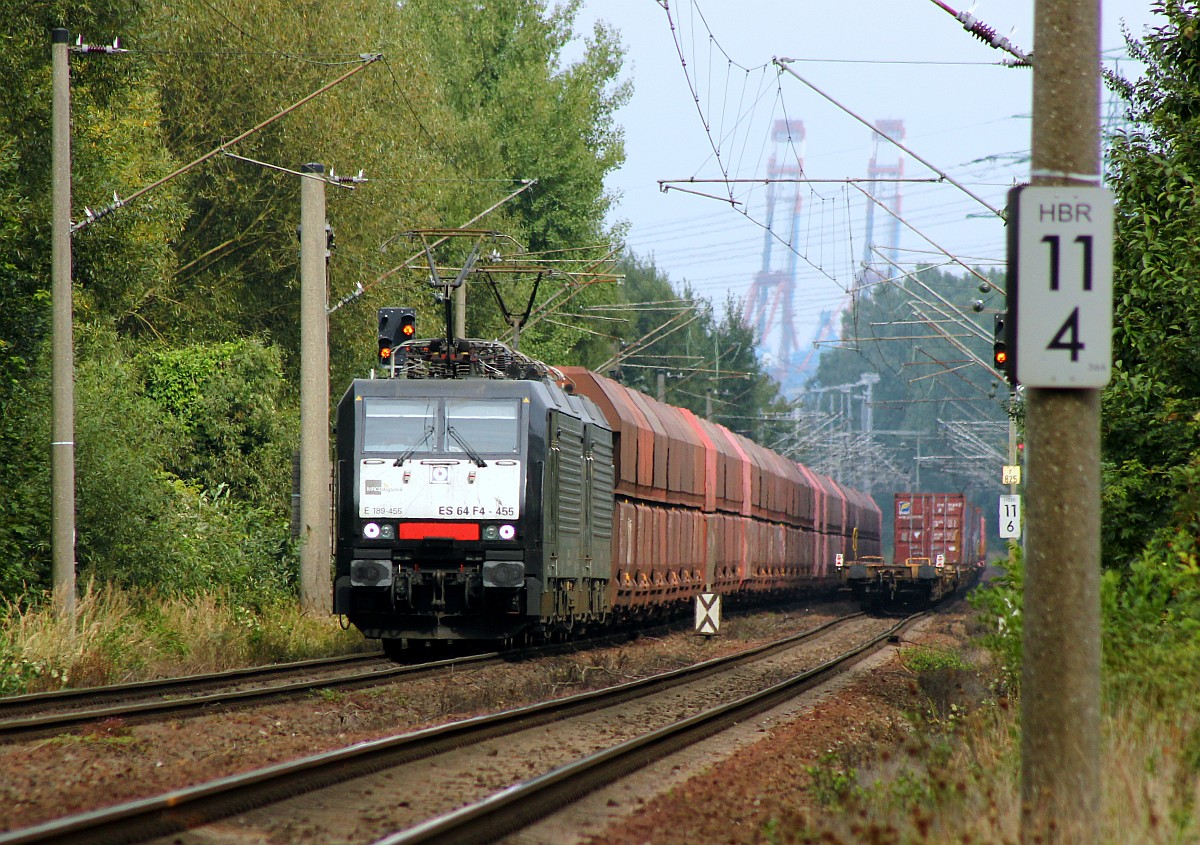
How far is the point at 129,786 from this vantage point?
29.6 feet

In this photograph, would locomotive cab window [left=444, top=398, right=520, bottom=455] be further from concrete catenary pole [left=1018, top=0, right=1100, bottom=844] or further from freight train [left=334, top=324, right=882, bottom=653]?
concrete catenary pole [left=1018, top=0, right=1100, bottom=844]

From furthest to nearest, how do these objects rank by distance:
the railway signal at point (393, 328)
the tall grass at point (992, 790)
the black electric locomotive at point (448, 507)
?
the railway signal at point (393, 328) → the black electric locomotive at point (448, 507) → the tall grass at point (992, 790)

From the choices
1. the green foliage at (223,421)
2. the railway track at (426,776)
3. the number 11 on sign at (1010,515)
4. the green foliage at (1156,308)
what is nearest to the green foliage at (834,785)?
the railway track at (426,776)

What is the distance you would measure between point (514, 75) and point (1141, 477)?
43323mm

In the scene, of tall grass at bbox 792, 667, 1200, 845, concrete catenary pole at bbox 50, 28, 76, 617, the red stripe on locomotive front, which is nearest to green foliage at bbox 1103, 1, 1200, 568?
tall grass at bbox 792, 667, 1200, 845

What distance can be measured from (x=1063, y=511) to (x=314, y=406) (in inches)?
716

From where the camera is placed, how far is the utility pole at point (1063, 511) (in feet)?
20.7

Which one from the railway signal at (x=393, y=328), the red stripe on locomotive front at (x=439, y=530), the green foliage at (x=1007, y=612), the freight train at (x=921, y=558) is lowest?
the freight train at (x=921, y=558)

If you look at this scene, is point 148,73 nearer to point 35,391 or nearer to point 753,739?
point 35,391

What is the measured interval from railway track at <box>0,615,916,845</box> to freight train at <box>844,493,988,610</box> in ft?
86.1

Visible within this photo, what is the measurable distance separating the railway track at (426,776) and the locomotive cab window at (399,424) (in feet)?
14.5

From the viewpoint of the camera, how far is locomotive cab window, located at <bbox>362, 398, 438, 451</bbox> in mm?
18297

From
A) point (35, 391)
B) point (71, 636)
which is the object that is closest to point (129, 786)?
point (71, 636)

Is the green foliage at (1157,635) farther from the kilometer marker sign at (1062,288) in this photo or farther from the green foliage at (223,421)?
the green foliage at (223,421)
